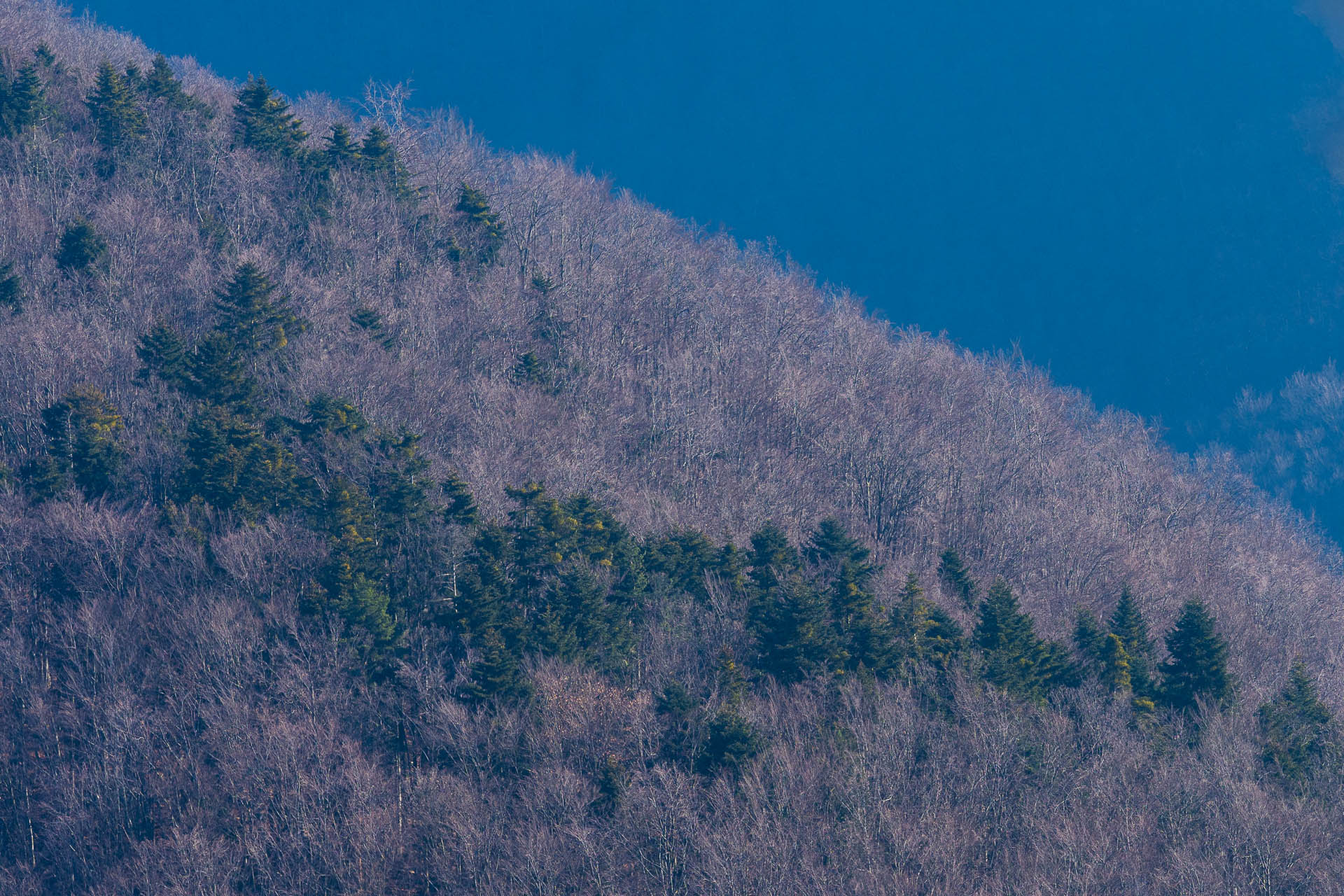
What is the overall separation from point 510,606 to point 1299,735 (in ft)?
65.9

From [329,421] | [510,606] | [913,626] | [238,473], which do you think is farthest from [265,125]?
[913,626]

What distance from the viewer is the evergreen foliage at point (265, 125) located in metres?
52.4

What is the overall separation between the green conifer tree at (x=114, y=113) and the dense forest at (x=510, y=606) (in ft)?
0.74

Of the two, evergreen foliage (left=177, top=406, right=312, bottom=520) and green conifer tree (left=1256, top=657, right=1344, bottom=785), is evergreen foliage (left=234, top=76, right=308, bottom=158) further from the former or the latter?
green conifer tree (left=1256, top=657, right=1344, bottom=785)

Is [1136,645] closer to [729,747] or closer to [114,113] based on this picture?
[729,747]

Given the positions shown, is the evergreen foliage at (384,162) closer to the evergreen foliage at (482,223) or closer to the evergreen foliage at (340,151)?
the evergreen foliage at (340,151)

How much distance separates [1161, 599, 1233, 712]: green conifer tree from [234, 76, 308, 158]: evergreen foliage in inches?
1640

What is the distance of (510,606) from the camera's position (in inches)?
1139

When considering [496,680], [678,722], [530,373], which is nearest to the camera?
[678,722]

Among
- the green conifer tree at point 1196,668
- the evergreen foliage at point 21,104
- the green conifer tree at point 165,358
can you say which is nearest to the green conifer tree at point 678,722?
the green conifer tree at point 1196,668

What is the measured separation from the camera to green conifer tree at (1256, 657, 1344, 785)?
27.8m

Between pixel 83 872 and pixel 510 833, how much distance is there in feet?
27.9

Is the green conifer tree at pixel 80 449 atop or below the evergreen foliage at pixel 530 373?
below

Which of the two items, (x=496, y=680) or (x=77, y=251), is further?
(x=77, y=251)
